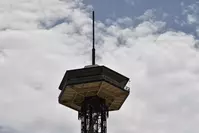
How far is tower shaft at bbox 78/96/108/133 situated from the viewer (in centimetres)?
12525

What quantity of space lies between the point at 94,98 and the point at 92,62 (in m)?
7.80

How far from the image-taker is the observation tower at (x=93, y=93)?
119812 mm

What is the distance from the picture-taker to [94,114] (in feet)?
416

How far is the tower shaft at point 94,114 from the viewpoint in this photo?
125250 mm

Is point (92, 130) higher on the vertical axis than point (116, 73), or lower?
lower

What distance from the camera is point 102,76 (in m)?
119

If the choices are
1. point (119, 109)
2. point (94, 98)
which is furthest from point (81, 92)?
point (119, 109)

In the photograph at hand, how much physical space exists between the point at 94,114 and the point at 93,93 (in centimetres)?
495

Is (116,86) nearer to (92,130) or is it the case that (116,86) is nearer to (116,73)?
(116,73)

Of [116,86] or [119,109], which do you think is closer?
[116,86]

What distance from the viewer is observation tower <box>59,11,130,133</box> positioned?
393ft

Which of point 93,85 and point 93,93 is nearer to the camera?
point 93,85

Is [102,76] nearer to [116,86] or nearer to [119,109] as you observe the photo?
[116,86]

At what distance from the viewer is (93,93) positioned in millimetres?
124562
